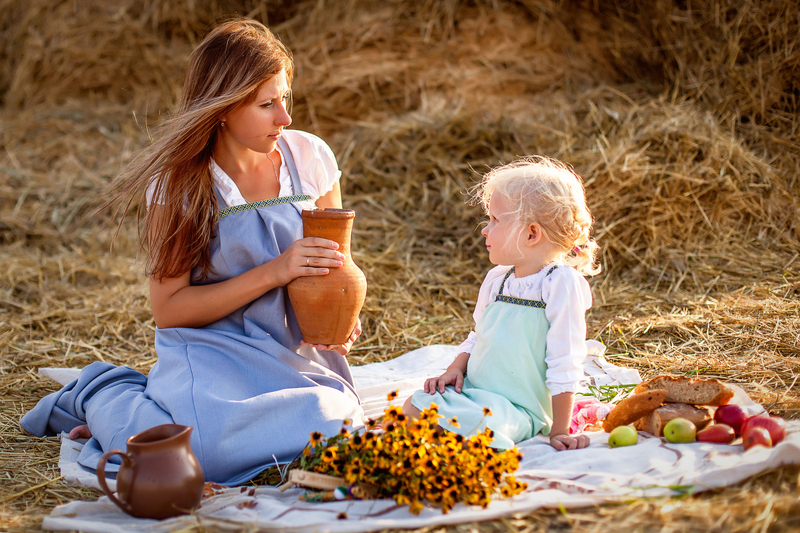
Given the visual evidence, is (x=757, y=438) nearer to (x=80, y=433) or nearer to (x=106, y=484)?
(x=106, y=484)

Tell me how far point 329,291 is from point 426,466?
85 centimetres

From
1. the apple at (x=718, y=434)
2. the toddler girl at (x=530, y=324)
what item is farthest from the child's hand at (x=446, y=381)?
the apple at (x=718, y=434)

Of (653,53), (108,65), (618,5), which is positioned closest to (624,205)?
(653,53)

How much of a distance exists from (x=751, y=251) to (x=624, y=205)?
0.91m

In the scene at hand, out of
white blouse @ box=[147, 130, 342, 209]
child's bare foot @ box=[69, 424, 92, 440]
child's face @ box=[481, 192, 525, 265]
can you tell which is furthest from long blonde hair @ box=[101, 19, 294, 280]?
child's face @ box=[481, 192, 525, 265]

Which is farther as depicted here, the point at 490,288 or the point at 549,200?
the point at 490,288

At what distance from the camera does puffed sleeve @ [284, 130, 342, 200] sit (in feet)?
10.3

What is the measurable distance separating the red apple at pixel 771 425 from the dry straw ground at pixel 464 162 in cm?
23

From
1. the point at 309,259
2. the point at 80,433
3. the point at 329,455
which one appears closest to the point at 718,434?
the point at 329,455

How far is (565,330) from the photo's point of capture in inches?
101

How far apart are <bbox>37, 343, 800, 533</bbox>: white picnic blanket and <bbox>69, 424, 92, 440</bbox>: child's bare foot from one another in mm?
460

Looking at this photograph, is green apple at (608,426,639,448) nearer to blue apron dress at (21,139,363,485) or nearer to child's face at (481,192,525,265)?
child's face at (481,192,525,265)

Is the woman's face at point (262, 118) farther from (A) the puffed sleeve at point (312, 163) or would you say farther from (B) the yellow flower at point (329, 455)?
(B) the yellow flower at point (329, 455)

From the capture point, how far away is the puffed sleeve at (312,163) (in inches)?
124
